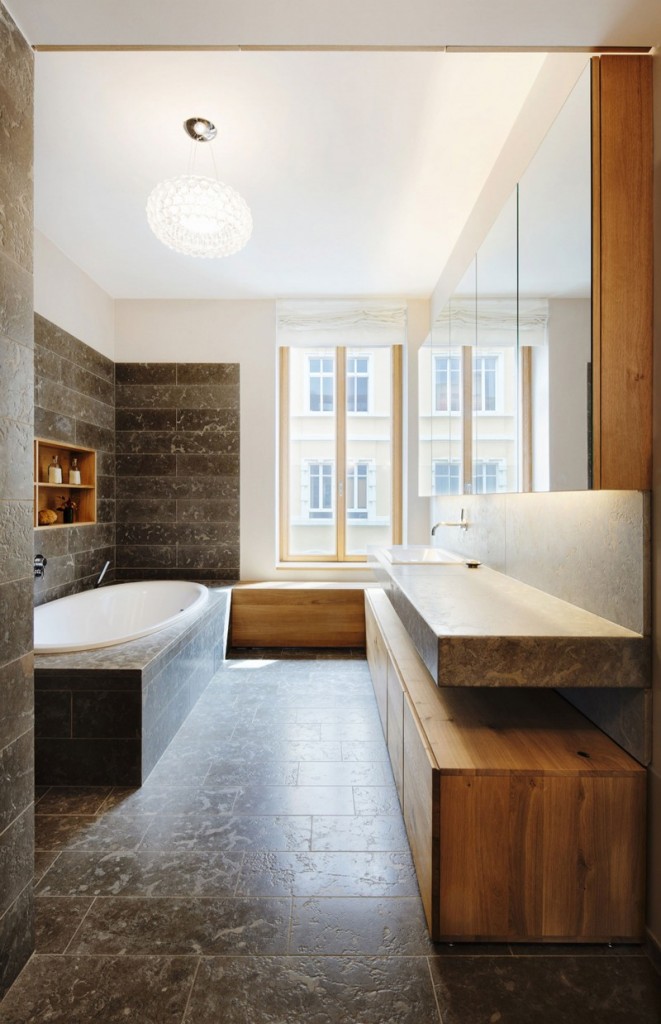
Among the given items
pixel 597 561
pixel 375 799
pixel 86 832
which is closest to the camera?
pixel 597 561

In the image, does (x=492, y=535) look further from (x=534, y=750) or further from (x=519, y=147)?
(x=519, y=147)

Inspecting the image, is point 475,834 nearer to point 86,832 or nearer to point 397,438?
point 86,832

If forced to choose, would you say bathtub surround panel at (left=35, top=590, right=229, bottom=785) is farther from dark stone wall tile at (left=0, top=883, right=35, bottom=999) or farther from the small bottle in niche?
the small bottle in niche

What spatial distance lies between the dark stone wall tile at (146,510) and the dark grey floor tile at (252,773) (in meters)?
2.42

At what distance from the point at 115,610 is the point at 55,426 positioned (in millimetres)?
1347

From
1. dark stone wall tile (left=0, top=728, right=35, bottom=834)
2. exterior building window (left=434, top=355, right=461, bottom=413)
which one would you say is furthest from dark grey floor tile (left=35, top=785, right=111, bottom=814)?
exterior building window (left=434, top=355, right=461, bottom=413)

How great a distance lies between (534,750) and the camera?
140cm

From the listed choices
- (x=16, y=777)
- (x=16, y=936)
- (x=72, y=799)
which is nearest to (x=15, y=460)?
(x=16, y=777)

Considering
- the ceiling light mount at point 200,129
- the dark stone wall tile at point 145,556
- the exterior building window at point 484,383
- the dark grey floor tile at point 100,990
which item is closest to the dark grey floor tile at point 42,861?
the dark grey floor tile at point 100,990

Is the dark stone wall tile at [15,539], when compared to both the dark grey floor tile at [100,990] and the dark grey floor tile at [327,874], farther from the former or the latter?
the dark grey floor tile at [327,874]

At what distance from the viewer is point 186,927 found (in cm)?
139

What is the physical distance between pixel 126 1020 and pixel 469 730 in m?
1.06

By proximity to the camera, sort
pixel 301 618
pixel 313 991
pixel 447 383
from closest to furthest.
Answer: pixel 313 991 → pixel 447 383 → pixel 301 618

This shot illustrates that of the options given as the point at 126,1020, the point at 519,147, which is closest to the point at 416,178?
the point at 519,147
